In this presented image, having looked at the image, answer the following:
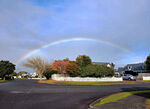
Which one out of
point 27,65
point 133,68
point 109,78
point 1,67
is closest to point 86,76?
point 109,78

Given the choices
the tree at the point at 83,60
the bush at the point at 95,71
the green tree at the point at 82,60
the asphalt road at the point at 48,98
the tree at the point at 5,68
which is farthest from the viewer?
the tree at the point at 5,68

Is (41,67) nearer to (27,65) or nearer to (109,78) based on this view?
(27,65)

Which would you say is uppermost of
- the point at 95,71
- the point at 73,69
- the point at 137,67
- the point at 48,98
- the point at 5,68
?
the point at 137,67

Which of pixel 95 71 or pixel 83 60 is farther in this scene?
pixel 83 60

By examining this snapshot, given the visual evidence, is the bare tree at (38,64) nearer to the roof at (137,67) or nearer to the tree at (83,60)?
the tree at (83,60)

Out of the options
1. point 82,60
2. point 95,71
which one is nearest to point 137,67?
point 82,60

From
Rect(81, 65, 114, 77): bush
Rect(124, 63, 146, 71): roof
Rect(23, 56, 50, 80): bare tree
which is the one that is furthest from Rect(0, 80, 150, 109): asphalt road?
Rect(124, 63, 146, 71): roof

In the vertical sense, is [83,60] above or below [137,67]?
above

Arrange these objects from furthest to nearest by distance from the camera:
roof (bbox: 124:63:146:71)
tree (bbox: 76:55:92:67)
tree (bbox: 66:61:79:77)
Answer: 1. roof (bbox: 124:63:146:71)
2. tree (bbox: 76:55:92:67)
3. tree (bbox: 66:61:79:77)

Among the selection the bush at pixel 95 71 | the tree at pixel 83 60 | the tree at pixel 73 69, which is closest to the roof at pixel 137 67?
the tree at pixel 83 60

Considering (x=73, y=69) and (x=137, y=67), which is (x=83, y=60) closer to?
(x=73, y=69)

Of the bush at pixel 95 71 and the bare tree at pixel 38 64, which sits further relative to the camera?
the bare tree at pixel 38 64

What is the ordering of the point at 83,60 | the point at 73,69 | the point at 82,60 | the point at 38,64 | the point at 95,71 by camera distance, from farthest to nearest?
the point at 38,64 < the point at 83,60 < the point at 82,60 < the point at 73,69 < the point at 95,71

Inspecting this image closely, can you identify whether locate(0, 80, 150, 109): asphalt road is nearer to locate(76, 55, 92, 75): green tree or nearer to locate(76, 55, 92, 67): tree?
locate(76, 55, 92, 75): green tree
